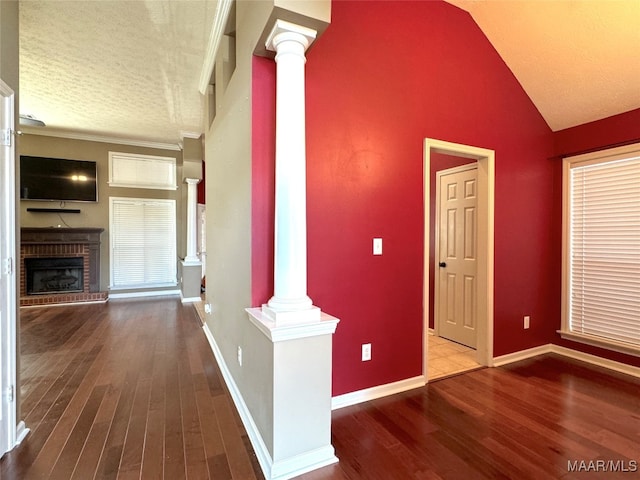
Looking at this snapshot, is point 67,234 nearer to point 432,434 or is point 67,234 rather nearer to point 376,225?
point 376,225

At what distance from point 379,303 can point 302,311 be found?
0.92 m

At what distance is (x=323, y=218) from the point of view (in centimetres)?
218

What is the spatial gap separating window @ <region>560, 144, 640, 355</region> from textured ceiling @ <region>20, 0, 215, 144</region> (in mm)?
4028

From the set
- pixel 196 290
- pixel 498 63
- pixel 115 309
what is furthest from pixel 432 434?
pixel 115 309

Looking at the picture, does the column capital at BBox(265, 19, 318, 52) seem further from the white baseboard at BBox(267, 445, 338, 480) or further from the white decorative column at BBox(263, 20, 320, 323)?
the white baseboard at BBox(267, 445, 338, 480)

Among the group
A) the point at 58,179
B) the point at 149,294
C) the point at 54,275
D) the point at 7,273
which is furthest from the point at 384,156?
the point at 54,275

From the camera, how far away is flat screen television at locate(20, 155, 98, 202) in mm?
5410

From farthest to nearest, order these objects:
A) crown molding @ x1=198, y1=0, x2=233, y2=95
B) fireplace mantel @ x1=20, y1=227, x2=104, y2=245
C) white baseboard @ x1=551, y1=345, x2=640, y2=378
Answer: fireplace mantel @ x1=20, y1=227, x2=104, y2=245 < white baseboard @ x1=551, y1=345, x2=640, y2=378 < crown molding @ x1=198, y1=0, x2=233, y2=95

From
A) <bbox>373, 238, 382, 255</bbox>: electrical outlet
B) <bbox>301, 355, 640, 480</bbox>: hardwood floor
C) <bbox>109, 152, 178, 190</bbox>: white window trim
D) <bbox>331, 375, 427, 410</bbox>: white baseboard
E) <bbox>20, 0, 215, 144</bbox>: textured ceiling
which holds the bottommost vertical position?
<bbox>301, 355, 640, 480</bbox>: hardwood floor

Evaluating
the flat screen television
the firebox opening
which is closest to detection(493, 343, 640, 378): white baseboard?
the firebox opening

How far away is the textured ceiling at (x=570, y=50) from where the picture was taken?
7.84ft

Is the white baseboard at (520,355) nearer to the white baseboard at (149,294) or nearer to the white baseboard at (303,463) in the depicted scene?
the white baseboard at (303,463)

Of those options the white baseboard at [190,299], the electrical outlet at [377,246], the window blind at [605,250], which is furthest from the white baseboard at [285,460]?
the white baseboard at [190,299]

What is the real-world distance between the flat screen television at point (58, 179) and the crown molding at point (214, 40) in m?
3.59
